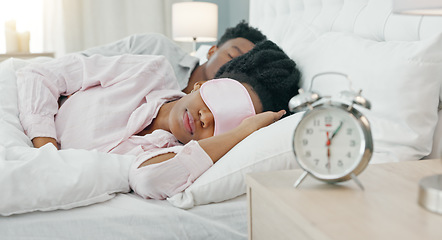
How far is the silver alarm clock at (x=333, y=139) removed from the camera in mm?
627

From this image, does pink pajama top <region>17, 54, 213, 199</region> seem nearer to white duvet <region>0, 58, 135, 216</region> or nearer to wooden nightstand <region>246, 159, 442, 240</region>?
white duvet <region>0, 58, 135, 216</region>

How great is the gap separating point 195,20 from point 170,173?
2273 millimetres

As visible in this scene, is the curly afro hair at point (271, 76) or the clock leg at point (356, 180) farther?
the curly afro hair at point (271, 76)

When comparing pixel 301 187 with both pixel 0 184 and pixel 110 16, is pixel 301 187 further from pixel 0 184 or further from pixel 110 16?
pixel 110 16

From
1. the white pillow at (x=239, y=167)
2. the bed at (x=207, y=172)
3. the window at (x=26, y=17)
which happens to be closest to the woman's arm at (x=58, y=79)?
the bed at (x=207, y=172)

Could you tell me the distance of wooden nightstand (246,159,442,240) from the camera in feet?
1.64

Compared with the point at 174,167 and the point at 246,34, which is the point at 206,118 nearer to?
the point at 174,167

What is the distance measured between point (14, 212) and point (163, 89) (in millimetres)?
826

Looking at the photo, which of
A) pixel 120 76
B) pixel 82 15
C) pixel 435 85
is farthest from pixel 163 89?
pixel 82 15

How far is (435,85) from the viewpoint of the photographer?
3.15 ft

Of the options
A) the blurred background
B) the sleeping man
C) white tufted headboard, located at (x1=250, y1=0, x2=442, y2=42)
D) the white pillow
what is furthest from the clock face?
the blurred background

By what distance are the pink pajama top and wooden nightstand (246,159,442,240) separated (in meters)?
0.57

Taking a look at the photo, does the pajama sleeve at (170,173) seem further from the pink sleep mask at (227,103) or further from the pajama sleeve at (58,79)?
the pajama sleeve at (58,79)

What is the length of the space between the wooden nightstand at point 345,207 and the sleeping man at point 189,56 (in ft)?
4.12
